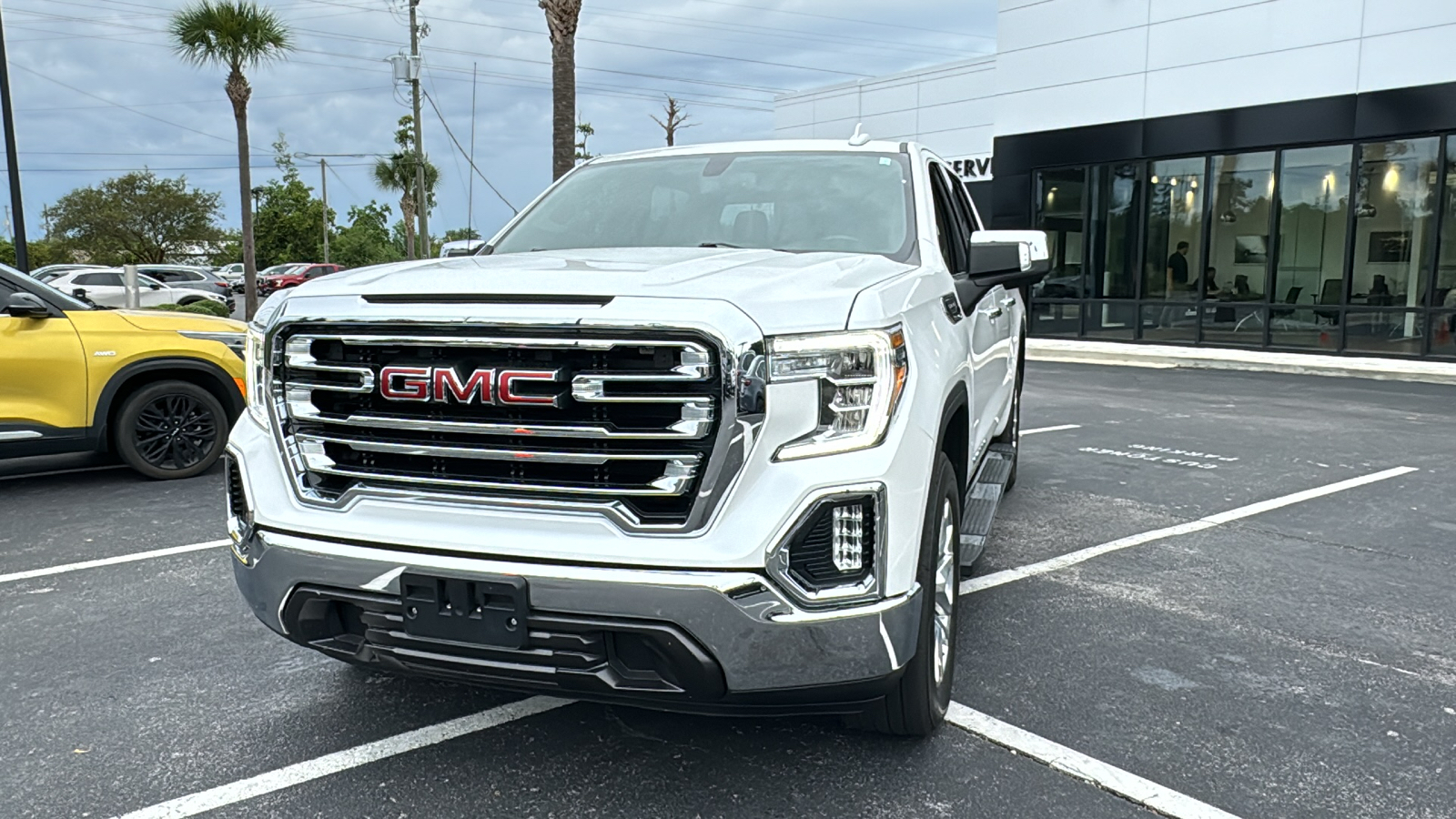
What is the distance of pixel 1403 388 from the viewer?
1441cm

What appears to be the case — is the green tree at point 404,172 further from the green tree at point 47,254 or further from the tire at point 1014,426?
the tire at point 1014,426

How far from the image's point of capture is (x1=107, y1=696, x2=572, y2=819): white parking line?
9.67 ft

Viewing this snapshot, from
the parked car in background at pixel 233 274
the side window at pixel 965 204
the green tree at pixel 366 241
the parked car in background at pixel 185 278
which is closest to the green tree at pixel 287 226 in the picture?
the green tree at pixel 366 241

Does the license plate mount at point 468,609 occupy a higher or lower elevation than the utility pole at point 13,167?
lower

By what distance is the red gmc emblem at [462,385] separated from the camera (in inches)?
106

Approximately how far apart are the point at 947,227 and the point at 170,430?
19.0 feet

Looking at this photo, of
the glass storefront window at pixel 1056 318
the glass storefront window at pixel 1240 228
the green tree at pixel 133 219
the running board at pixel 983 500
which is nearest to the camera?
the running board at pixel 983 500

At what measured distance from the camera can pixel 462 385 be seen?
9.09 feet

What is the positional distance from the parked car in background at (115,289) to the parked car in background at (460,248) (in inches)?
972

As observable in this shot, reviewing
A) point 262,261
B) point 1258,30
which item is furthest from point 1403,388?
point 262,261

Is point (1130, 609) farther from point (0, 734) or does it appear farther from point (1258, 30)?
point (1258, 30)

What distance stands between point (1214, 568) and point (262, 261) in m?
72.4

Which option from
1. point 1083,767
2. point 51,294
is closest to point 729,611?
point 1083,767

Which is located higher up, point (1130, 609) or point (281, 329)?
point (281, 329)
